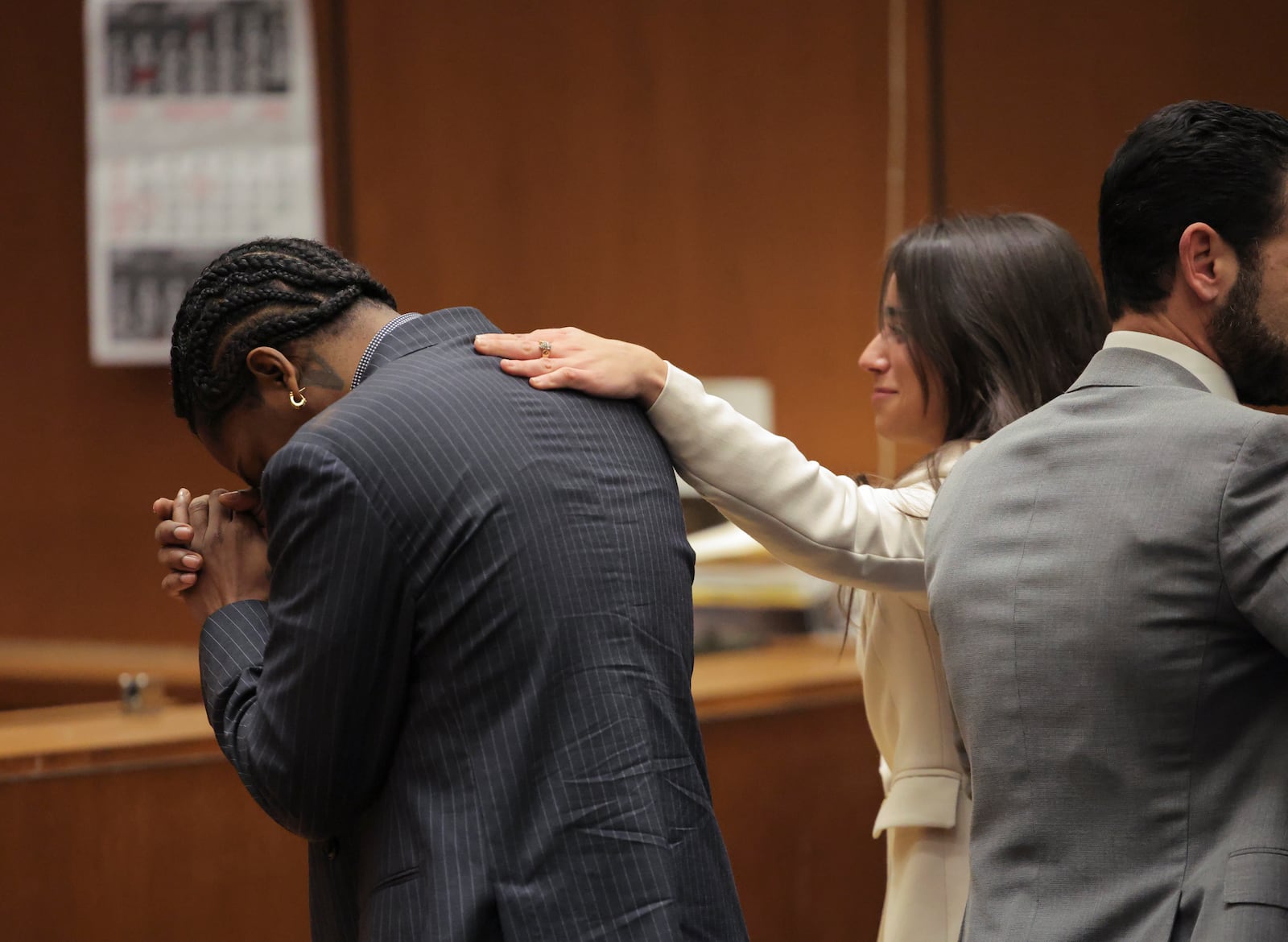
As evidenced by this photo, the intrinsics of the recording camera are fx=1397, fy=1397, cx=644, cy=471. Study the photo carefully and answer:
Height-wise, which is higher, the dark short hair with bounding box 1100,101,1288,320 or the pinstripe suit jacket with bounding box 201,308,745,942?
the dark short hair with bounding box 1100,101,1288,320

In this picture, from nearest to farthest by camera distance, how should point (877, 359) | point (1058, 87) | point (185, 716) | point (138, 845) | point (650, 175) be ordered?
point (877, 359)
point (138, 845)
point (185, 716)
point (650, 175)
point (1058, 87)

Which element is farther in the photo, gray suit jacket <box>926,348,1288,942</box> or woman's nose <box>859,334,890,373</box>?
woman's nose <box>859,334,890,373</box>

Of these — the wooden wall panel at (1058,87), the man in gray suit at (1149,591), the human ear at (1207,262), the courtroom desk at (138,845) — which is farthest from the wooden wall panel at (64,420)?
the human ear at (1207,262)

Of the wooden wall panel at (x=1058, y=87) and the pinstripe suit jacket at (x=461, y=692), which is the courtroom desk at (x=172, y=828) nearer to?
the pinstripe suit jacket at (x=461, y=692)

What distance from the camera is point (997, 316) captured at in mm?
1788

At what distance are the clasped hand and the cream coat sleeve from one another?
0.43 m

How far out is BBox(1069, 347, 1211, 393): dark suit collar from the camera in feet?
4.08

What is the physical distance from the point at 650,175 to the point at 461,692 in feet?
8.64

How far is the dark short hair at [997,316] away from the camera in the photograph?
5.84 feet

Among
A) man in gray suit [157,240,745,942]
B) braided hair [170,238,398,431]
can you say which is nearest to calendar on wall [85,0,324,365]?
braided hair [170,238,398,431]

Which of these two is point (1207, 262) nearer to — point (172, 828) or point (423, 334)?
point (423, 334)

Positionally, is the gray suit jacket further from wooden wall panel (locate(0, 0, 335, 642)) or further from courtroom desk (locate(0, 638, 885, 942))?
wooden wall panel (locate(0, 0, 335, 642))

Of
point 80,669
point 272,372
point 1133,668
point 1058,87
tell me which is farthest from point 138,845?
point 1058,87

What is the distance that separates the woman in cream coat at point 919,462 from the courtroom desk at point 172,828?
28.9 inches
